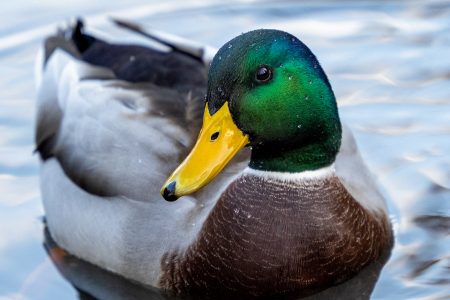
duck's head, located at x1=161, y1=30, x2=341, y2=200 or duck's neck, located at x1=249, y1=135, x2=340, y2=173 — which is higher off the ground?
duck's head, located at x1=161, y1=30, x2=341, y2=200

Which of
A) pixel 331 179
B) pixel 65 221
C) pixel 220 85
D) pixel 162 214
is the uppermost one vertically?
pixel 220 85

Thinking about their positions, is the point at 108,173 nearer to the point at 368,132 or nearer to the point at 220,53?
the point at 220,53

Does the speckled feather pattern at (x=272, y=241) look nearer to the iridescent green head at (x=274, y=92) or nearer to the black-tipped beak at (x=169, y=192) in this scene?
the iridescent green head at (x=274, y=92)

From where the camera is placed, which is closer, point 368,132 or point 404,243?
point 404,243

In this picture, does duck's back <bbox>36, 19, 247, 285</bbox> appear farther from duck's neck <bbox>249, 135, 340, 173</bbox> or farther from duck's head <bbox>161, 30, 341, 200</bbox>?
duck's head <bbox>161, 30, 341, 200</bbox>

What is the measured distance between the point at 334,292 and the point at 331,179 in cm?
61

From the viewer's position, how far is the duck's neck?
5691 mm

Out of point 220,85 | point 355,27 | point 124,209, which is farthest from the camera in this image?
point 355,27

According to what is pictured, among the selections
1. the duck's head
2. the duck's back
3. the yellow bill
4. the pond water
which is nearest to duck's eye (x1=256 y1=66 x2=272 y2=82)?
the duck's head

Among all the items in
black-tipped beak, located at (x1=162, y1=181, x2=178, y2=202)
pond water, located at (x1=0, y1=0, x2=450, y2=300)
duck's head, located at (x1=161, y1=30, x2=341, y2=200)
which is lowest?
pond water, located at (x1=0, y1=0, x2=450, y2=300)

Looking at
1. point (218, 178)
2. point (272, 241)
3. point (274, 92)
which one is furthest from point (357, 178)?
point (274, 92)

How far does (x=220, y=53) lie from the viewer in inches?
211

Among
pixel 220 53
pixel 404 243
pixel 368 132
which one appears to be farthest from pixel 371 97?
pixel 220 53

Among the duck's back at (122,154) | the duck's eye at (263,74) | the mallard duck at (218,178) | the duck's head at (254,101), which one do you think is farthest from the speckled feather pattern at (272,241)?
the duck's eye at (263,74)
